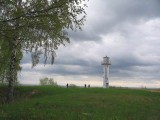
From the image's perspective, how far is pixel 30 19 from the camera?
16672mm

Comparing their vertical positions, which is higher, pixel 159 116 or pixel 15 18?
pixel 15 18

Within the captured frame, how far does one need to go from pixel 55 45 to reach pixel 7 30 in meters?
2.86

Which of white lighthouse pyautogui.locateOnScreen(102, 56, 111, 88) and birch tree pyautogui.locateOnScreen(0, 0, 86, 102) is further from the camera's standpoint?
white lighthouse pyautogui.locateOnScreen(102, 56, 111, 88)

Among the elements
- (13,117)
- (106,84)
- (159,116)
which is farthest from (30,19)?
(106,84)

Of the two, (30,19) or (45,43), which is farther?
(45,43)

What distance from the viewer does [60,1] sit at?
54.0 feet

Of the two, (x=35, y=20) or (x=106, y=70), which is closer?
(x=35, y=20)

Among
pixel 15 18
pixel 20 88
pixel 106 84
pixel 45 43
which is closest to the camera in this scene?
pixel 15 18

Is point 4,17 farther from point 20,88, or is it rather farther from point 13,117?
point 20,88

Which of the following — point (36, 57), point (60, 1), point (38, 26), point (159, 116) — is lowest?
point (159, 116)

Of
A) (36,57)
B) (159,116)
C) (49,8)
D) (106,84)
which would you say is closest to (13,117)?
(36,57)

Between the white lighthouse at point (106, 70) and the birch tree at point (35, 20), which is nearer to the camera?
the birch tree at point (35, 20)

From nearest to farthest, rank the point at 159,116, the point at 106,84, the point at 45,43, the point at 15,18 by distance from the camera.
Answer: the point at 15,18, the point at 45,43, the point at 159,116, the point at 106,84

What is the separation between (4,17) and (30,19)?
2.02 meters
